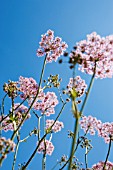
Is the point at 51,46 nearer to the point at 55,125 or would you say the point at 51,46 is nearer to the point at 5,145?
the point at 55,125

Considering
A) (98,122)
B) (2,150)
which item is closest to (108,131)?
(98,122)

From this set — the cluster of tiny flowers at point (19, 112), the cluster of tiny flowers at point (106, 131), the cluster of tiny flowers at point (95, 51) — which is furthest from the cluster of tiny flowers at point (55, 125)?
the cluster of tiny flowers at point (95, 51)

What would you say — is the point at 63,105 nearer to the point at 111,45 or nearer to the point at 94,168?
the point at 94,168

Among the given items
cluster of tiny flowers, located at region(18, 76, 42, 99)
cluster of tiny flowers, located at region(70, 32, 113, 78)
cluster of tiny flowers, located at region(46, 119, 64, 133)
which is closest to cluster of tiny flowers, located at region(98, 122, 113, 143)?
cluster of tiny flowers, located at region(46, 119, 64, 133)

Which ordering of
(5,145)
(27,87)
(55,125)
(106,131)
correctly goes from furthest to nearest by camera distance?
1. (55,125)
2. (27,87)
3. (106,131)
4. (5,145)

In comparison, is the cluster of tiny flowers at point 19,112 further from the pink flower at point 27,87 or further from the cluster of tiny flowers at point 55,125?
the cluster of tiny flowers at point 55,125

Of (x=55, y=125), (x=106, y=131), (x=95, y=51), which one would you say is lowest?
(x=95, y=51)

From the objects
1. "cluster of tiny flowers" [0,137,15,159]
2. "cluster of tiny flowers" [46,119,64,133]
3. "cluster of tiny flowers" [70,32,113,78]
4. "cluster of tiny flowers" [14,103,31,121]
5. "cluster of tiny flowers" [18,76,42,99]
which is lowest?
"cluster of tiny flowers" [0,137,15,159]

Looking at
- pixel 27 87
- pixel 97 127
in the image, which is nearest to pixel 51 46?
pixel 27 87

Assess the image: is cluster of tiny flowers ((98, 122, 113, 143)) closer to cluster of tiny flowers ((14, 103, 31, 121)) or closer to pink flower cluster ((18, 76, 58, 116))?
pink flower cluster ((18, 76, 58, 116))
